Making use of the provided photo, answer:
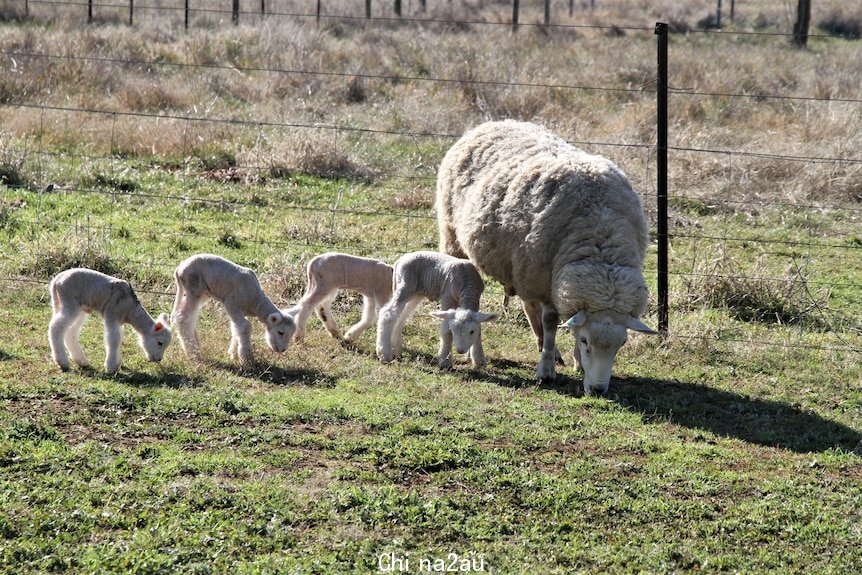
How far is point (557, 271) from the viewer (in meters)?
8.06

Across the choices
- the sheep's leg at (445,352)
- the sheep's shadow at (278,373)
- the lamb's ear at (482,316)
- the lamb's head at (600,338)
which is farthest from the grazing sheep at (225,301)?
the lamb's head at (600,338)

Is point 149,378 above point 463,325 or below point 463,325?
below

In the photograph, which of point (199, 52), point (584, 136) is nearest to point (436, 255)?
point (584, 136)

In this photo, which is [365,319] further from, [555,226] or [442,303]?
[555,226]

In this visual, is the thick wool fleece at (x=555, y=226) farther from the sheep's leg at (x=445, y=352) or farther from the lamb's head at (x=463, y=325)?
the sheep's leg at (x=445, y=352)

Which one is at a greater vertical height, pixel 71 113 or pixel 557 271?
pixel 71 113

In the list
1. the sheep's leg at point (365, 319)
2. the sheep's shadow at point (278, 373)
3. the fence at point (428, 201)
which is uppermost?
the fence at point (428, 201)

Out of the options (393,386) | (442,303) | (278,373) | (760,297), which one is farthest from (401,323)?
(760,297)

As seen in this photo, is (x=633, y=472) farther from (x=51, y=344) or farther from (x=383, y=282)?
(x=51, y=344)

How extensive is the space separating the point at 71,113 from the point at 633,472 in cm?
1231

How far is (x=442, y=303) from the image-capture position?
861cm

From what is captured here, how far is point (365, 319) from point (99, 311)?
2.39 metres

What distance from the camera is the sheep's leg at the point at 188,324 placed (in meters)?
8.11

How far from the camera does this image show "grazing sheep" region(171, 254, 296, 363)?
26.7 feet
